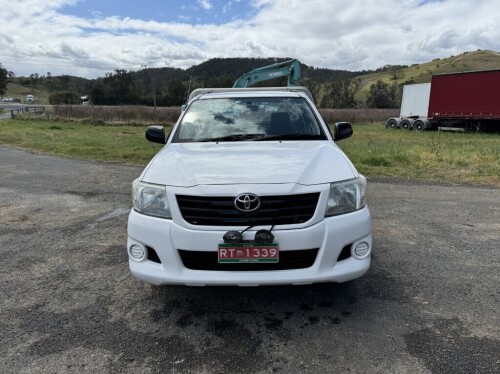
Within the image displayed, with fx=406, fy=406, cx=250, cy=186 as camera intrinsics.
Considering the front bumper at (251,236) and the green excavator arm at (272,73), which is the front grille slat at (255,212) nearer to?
the front bumper at (251,236)

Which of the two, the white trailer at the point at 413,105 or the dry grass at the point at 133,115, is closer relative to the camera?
the white trailer at the point at 413,105

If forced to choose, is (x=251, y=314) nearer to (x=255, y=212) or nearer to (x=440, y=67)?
(x=255, y=212)

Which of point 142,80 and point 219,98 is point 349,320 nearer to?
point 219,98

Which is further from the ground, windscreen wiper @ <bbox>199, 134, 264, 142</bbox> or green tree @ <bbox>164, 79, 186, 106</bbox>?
green tree @ <bbox>164, 79, 186, 106</bbox>

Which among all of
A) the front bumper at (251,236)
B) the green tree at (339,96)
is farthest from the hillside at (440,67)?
the front bumper at (251,236)

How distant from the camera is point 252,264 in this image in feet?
9.21

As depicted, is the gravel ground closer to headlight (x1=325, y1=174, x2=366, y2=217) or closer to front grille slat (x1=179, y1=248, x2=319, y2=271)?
front grille slat (x1=179, y1=248, x2=319, y2=271)

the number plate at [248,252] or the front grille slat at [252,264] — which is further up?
the number plate at [248,252]

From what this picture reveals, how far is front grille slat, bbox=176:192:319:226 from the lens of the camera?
279 centimetres

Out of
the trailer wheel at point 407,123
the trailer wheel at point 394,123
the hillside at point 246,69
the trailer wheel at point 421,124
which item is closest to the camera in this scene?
the trailer wheel at point 421,124

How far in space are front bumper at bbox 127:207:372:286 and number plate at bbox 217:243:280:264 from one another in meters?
0.06

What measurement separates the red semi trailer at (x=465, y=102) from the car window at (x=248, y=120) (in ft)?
76.3

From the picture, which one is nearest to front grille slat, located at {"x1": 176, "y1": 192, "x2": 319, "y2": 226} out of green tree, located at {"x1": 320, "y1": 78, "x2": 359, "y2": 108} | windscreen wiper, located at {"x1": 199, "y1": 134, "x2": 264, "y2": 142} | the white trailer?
windscreen wiper, located at {"x1": 199, "y1": 134, "x2": 264, "y2": 142}

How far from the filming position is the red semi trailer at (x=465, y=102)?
23562 millimetres
